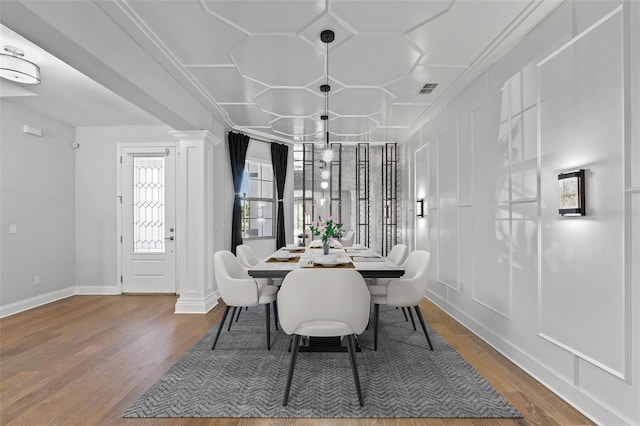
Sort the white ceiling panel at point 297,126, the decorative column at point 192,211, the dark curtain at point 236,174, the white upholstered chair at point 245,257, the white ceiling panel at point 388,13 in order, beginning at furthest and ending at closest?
1. the dark curtain at point 236,174
2. the white ceiling panel at point 297,126
3. the decorative column at point 192,211
4. the white upholstered chair at point 245,257
5. the white ceiling panel at point 388,13

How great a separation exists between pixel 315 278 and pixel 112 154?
15.7 ft

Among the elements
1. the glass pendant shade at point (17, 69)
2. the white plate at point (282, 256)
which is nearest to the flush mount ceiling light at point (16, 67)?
the glass pendant shade at point (17, 69)

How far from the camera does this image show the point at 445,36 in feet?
8.64

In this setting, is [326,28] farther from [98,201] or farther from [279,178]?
[98,201]

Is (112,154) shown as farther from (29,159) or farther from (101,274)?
(101,274)

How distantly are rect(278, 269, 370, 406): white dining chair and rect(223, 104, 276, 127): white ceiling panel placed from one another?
9.98 ft

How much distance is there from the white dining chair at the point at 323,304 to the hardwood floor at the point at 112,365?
0.52 meters

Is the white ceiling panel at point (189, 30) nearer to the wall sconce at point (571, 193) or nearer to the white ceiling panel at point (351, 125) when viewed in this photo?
the white ceiling panel at point (351, 125)

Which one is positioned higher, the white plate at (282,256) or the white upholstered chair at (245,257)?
the white plate at (282,256)

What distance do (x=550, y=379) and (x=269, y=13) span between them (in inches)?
133

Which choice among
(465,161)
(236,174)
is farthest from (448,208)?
(236,174)

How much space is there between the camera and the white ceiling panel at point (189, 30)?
225 cm

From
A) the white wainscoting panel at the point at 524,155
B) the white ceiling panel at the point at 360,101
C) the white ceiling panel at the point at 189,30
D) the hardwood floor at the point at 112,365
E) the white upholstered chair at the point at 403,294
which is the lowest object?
the hardwood floor at the point at 112,365

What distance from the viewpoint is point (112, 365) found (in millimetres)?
2666
